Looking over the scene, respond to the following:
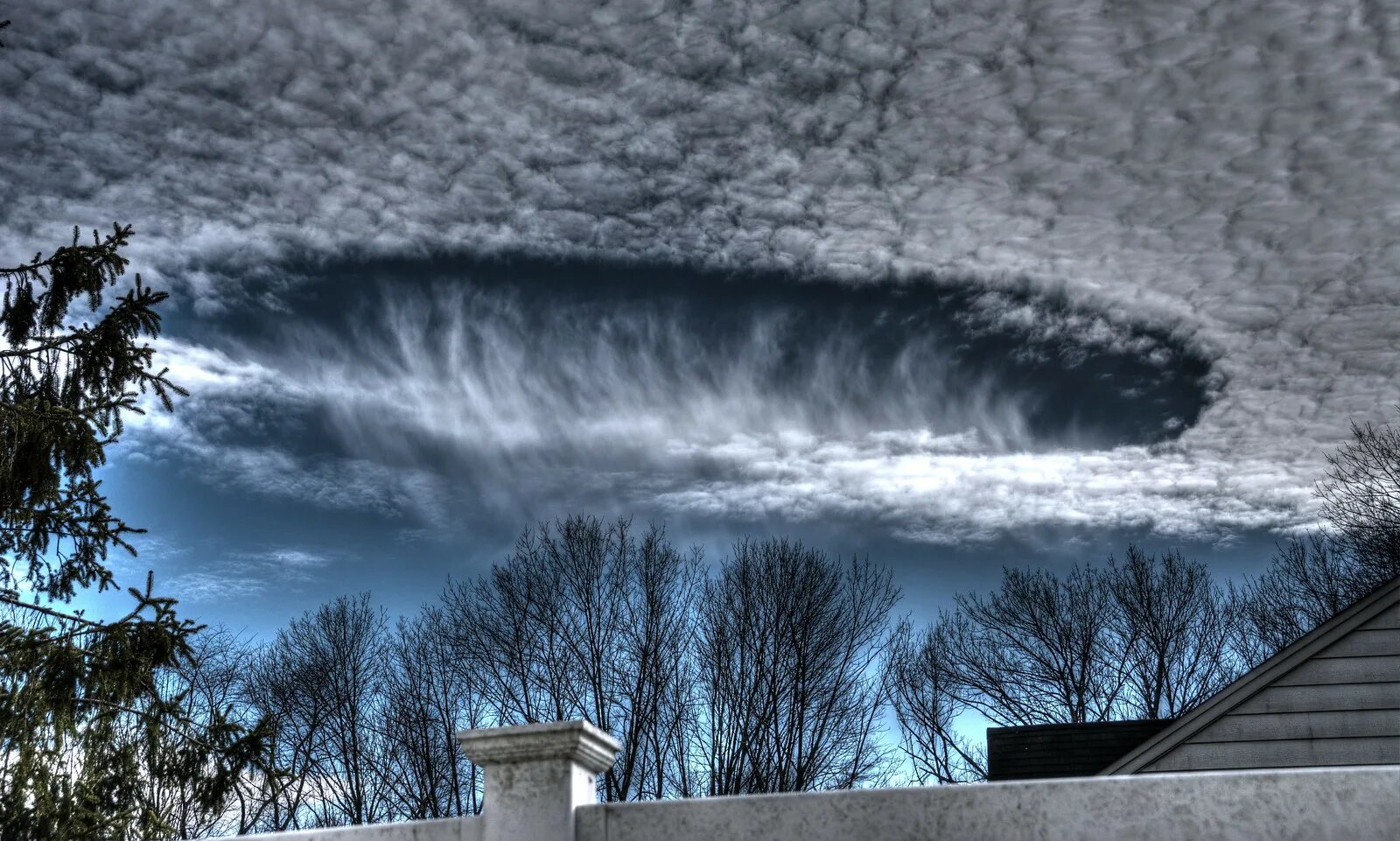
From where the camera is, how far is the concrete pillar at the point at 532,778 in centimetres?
441

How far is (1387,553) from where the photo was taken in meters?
20.5

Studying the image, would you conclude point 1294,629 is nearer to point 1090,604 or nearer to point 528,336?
point 1090,604

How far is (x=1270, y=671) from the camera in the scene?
24.0ft

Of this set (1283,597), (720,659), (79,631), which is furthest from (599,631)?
(1283,597)

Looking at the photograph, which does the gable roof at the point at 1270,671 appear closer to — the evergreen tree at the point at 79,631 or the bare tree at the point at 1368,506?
the evergreen tree at the point at 79,631

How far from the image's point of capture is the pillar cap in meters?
4.43

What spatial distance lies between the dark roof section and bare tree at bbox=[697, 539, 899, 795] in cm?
531

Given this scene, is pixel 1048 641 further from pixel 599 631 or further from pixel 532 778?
pixel 532 778

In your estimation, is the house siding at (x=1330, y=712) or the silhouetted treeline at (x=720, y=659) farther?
the silhouetted treeline at (x=720, y=659)

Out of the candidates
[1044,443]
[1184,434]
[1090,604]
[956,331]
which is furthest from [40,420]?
[1090,604]

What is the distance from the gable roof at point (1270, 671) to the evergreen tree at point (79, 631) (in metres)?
6.84

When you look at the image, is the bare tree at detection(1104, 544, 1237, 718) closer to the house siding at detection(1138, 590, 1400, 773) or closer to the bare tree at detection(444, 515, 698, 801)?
the bare tree at detection(444, 515, 698, 801)

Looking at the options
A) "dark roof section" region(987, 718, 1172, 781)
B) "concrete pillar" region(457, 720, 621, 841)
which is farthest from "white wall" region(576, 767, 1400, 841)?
"dark roof section" region(987, 718, 1172, 781)

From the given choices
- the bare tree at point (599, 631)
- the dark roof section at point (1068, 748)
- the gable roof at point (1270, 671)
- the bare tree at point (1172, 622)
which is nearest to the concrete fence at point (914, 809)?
the gable roof at point (1270, 671)
